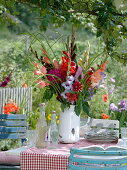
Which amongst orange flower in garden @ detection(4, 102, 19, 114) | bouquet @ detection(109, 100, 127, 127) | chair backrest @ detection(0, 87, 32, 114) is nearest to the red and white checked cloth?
orange flower in garden @ detection(4, 102, 19, 114)

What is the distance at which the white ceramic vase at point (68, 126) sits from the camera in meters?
3.25

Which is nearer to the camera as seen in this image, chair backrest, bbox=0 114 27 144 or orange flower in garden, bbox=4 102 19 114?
chair backrest, bbox=0 114 27 144

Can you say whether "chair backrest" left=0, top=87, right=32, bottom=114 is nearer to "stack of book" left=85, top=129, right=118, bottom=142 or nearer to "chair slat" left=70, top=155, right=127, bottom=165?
"stack of book" left=85, top=129, right=118, bottom=142

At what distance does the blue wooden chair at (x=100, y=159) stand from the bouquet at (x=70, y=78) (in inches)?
33.5

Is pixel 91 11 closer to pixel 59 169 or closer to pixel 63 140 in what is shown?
pixel 63 140

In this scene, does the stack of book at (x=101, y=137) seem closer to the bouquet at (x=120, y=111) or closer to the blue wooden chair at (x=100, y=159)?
the blue wooden chair at (x=100, y=159)

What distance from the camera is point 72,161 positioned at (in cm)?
239

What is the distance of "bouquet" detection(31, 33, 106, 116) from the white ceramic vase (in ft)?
0.18

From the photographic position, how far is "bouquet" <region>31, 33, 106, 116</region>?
317cm

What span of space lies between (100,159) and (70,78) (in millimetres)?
929

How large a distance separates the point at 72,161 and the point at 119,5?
0.85 meters

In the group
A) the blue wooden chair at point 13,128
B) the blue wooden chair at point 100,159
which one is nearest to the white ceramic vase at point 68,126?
the blue wooden chair at point 100,159

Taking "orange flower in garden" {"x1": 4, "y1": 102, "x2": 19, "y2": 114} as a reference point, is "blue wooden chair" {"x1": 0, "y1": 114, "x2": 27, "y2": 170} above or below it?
below

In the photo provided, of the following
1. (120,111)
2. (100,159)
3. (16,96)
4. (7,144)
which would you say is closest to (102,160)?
(100,159)
